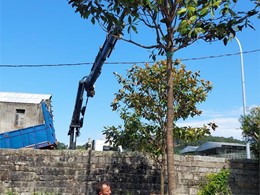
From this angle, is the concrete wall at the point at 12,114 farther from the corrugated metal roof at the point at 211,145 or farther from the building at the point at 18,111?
the corrugated metal roof at the point at 211,145

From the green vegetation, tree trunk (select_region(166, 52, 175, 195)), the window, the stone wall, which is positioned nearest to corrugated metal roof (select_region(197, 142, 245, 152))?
the window

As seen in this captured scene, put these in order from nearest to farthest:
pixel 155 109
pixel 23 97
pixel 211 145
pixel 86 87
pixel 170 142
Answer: pixel 170 142
pixel 155 109
pixel 86 87
pixel 211 145
pixel 23 97

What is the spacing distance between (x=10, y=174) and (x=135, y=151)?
123 inches

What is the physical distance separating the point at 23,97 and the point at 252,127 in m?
16.6

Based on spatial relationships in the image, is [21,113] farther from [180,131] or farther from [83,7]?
[83,7]

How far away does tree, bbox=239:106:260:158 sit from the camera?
989cm

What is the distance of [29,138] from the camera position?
1522 cm

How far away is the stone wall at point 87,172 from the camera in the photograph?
904 centimetres

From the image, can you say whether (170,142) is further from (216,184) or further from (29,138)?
(29,138)

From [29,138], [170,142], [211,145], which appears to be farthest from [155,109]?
[211,145]

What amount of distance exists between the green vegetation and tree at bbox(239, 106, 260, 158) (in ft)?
3.50

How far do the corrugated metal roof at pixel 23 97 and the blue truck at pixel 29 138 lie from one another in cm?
684

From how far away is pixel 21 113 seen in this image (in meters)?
22.4

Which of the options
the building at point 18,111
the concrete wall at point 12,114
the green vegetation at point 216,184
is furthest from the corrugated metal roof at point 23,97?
the green vegetation at point 216,184
